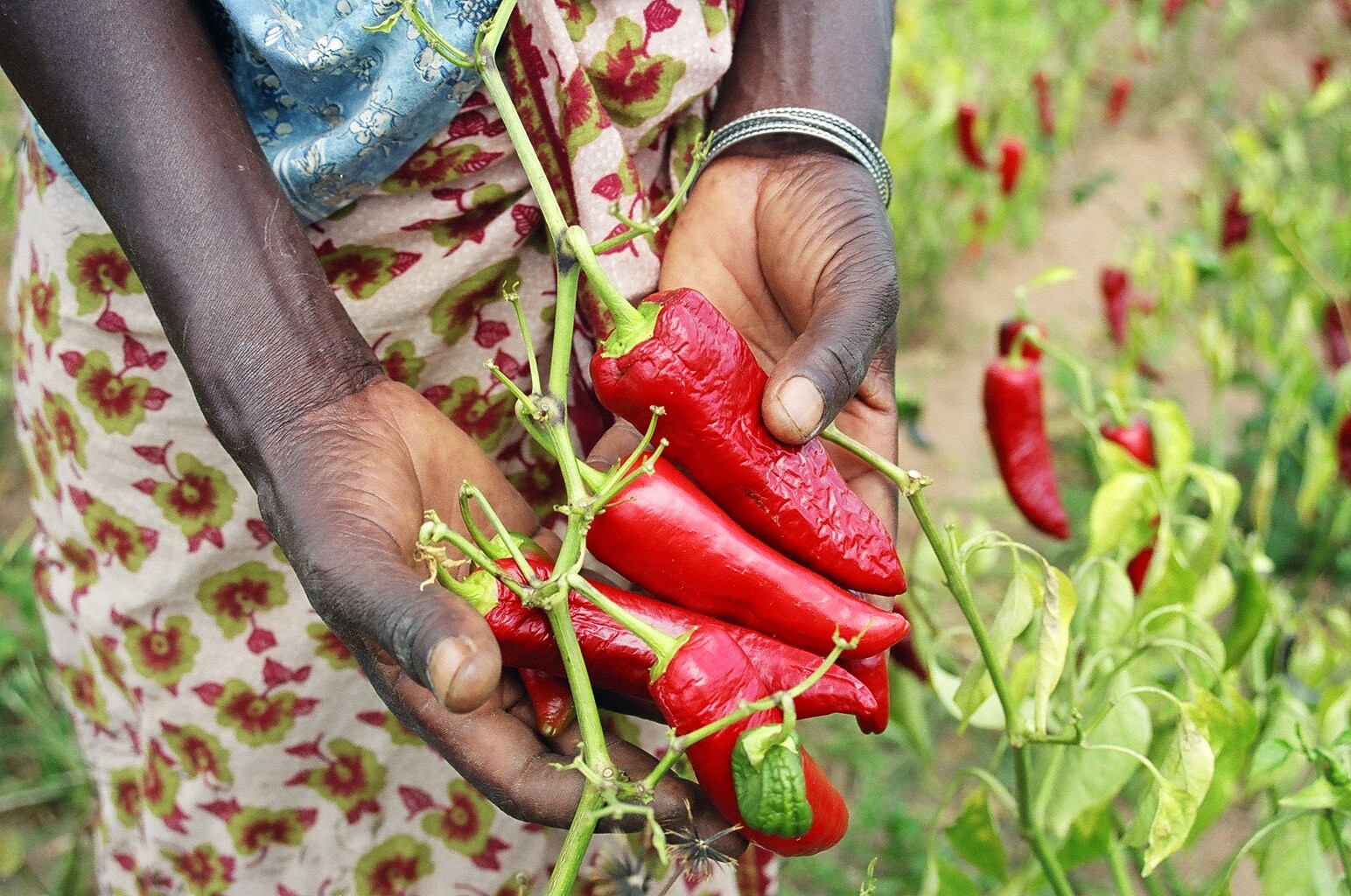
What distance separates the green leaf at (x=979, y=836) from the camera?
58.4 inches

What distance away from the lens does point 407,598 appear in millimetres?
877

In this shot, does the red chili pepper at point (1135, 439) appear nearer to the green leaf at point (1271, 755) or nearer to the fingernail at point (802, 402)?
the green leaf at point (1271, 755)

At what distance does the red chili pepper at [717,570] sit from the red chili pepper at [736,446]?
0.03 m

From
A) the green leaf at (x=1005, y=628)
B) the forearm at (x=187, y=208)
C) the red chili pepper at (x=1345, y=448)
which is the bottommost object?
the red chili pepper at (x=1345, y=448)

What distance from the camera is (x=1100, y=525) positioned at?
5.09 feet

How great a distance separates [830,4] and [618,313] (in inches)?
21.7

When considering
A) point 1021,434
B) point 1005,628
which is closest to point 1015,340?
point 1021,434

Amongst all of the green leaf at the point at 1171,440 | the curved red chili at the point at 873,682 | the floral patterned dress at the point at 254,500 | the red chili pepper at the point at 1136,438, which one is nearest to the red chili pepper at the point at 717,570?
the curved red chili at the point at 873,682

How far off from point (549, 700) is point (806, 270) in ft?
1.68

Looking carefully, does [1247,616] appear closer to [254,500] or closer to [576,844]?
[576,844]

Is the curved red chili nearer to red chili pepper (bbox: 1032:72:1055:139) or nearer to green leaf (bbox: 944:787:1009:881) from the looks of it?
green leaf (bbox: 944:787:1009:881)

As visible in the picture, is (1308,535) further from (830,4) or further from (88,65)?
(88,65)

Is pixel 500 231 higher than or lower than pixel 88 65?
lower

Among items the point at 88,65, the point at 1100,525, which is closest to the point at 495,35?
the point at 88,65
